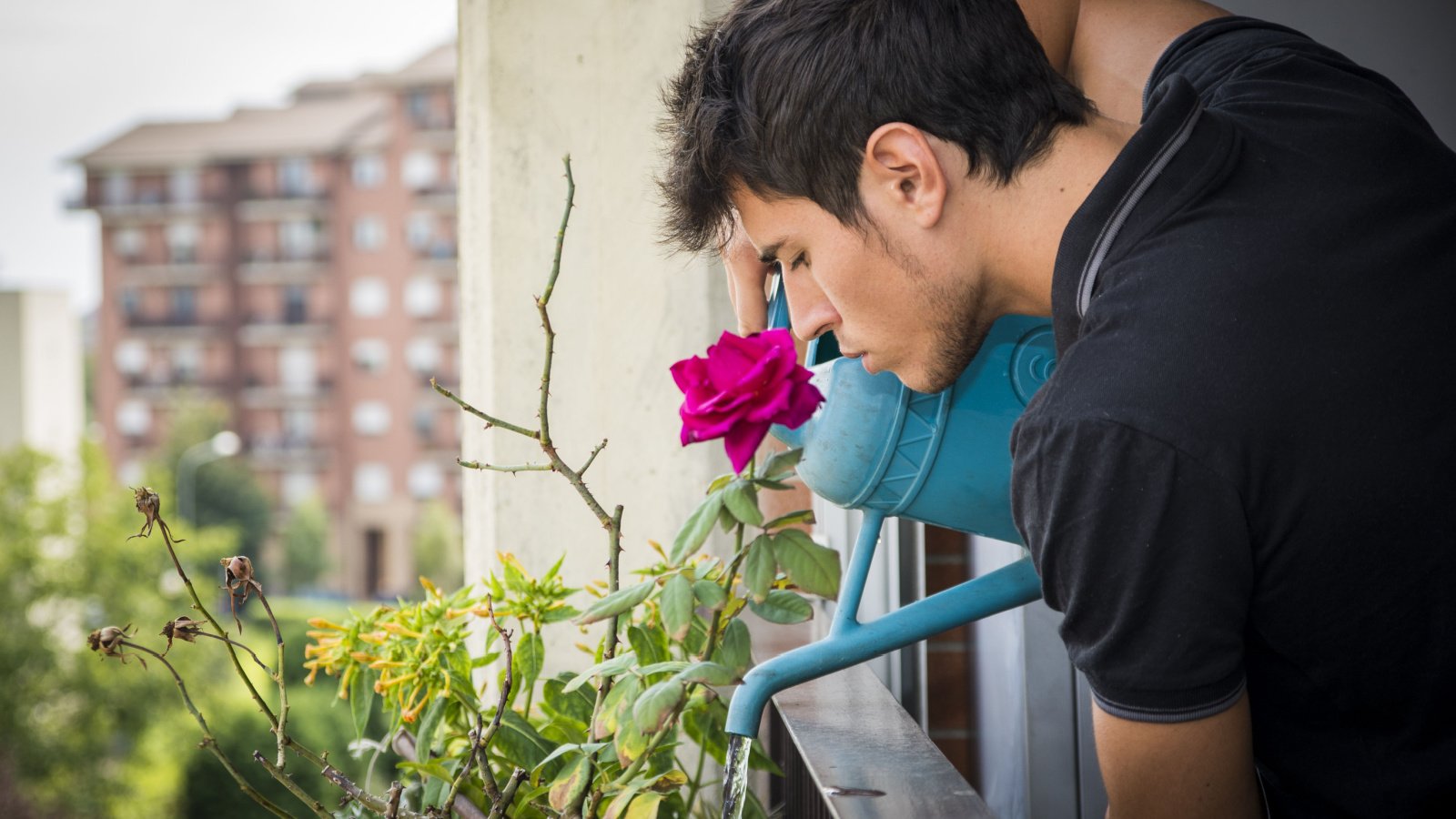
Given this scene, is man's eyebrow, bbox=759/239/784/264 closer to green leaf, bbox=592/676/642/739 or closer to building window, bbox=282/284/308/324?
green leaf, bbox=592/676/642/739

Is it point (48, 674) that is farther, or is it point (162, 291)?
point (162, 291)

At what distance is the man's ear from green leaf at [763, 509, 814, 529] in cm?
35

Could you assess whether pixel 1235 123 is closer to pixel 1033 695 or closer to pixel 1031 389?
pixel 1031 389

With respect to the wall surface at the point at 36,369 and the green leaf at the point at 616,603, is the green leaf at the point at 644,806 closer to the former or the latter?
the green leaf at the point at 616,603

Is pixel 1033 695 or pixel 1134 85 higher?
pixel 1134 85

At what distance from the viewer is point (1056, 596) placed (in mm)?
770

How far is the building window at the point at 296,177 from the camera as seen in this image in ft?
134

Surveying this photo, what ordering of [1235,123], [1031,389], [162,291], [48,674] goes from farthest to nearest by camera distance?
[162,291], [48,674], [1031,389], [1235,123]

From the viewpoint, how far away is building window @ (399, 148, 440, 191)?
39.8 meters

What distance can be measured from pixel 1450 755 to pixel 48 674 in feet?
Result: 87.5

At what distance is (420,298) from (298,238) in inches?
185

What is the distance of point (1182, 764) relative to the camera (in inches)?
29.5

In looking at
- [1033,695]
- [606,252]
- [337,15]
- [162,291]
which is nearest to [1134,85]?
[1033,695]

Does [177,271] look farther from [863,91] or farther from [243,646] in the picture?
[863,91]
